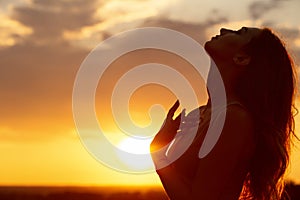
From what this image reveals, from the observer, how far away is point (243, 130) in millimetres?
3994

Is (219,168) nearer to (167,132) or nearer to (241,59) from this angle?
(167,132)

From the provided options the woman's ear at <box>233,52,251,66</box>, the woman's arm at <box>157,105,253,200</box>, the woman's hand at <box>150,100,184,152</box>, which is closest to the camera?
the woman's arm at <box>157,105,253,200</box>

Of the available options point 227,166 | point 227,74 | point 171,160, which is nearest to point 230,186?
point 227,166

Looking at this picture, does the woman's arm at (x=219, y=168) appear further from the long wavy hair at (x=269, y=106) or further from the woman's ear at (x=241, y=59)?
the woman's ear at (x=241, y=59)

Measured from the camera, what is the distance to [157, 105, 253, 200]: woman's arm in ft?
12.9

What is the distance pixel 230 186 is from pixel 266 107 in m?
0.56

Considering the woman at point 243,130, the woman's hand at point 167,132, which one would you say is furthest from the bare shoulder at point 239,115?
the woman's hand at point 167,132

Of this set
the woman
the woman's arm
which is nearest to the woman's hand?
the woman

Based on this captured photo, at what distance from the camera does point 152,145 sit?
Answer: 409cm

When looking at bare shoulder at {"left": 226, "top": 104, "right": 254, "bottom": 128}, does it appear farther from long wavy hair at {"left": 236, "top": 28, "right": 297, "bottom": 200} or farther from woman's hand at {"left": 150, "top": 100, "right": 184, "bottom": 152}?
woman's hand at {"left": 150, "top": 100, "right": 184, "bottom": 152}

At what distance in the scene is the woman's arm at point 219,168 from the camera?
3.92 metres

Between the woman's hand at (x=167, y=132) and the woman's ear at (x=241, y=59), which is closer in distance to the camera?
the woman's hand at (x=167, y=132)

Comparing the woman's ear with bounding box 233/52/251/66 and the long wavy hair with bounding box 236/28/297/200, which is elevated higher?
the woman's ear with bounding box 233/52/251/66

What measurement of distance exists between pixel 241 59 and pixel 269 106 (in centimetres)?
36
